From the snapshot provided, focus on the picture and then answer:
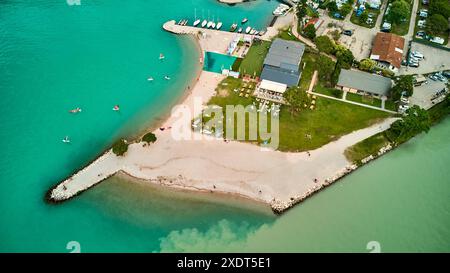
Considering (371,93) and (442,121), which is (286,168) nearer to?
(371,93)

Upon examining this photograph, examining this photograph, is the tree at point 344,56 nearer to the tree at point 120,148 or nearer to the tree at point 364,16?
the tree at point 364,16

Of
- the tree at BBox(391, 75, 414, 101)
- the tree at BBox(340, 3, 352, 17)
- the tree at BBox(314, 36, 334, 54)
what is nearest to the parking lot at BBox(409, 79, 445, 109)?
the tree at BBox(391, 75, 414, 101)

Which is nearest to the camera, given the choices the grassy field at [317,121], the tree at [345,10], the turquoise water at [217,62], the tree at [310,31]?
the grassy field at [317,121]

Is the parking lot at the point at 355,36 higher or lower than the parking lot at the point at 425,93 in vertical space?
higher

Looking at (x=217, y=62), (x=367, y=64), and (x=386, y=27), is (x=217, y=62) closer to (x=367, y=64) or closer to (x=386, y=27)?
(x=367, y=64)

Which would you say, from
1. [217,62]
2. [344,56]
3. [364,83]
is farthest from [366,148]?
[217,62]

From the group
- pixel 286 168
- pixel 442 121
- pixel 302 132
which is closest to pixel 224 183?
pixel 286 168

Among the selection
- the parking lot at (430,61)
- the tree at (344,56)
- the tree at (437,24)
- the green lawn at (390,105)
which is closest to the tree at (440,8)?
the tree at (437,24)
